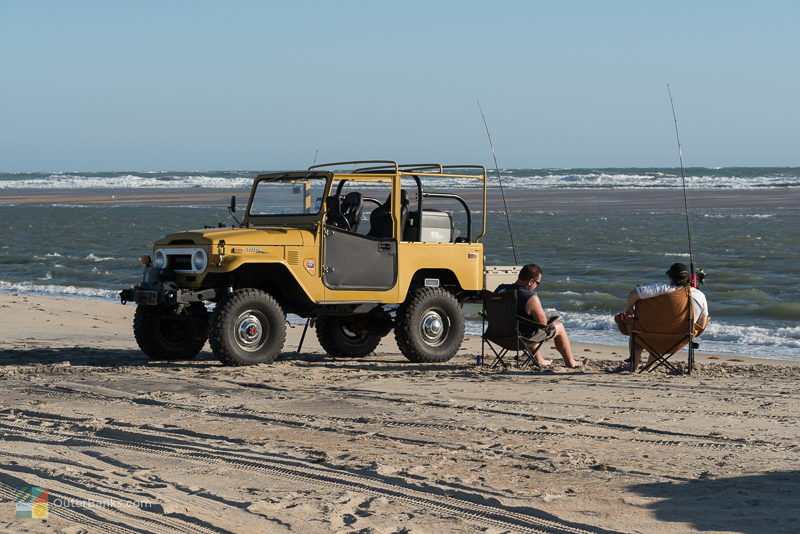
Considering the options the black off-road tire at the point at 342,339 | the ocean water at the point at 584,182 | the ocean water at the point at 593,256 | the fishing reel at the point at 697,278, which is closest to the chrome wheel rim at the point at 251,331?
the black off-road tire at the point at 342,339

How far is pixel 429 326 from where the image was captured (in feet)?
35.8

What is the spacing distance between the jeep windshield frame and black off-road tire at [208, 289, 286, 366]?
2.96 feet

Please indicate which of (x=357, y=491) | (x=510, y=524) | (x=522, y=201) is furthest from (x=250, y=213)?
(x=522, y=201)

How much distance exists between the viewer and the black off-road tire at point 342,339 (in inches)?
445

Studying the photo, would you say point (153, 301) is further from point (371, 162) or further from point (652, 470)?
point (652, 470)

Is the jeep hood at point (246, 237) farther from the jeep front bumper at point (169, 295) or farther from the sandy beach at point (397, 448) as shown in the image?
the sandy beach at point (397, 448)

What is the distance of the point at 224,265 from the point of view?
9.73 m

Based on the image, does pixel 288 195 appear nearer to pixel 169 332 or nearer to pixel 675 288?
pixel 169 332

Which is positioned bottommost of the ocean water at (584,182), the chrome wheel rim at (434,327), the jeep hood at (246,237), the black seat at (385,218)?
the chrome wheel rim at (434,327)

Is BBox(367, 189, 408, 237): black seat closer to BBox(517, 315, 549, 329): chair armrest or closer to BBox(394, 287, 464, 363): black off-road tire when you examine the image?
BBox(394, 287, 464, 363): black off-road tire

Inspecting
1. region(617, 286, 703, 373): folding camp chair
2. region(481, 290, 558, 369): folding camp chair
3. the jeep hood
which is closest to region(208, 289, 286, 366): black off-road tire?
the jeep hood

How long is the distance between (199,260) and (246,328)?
73cm

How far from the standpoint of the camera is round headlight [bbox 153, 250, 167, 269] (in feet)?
33.6

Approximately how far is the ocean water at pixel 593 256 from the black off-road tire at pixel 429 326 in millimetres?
3119
